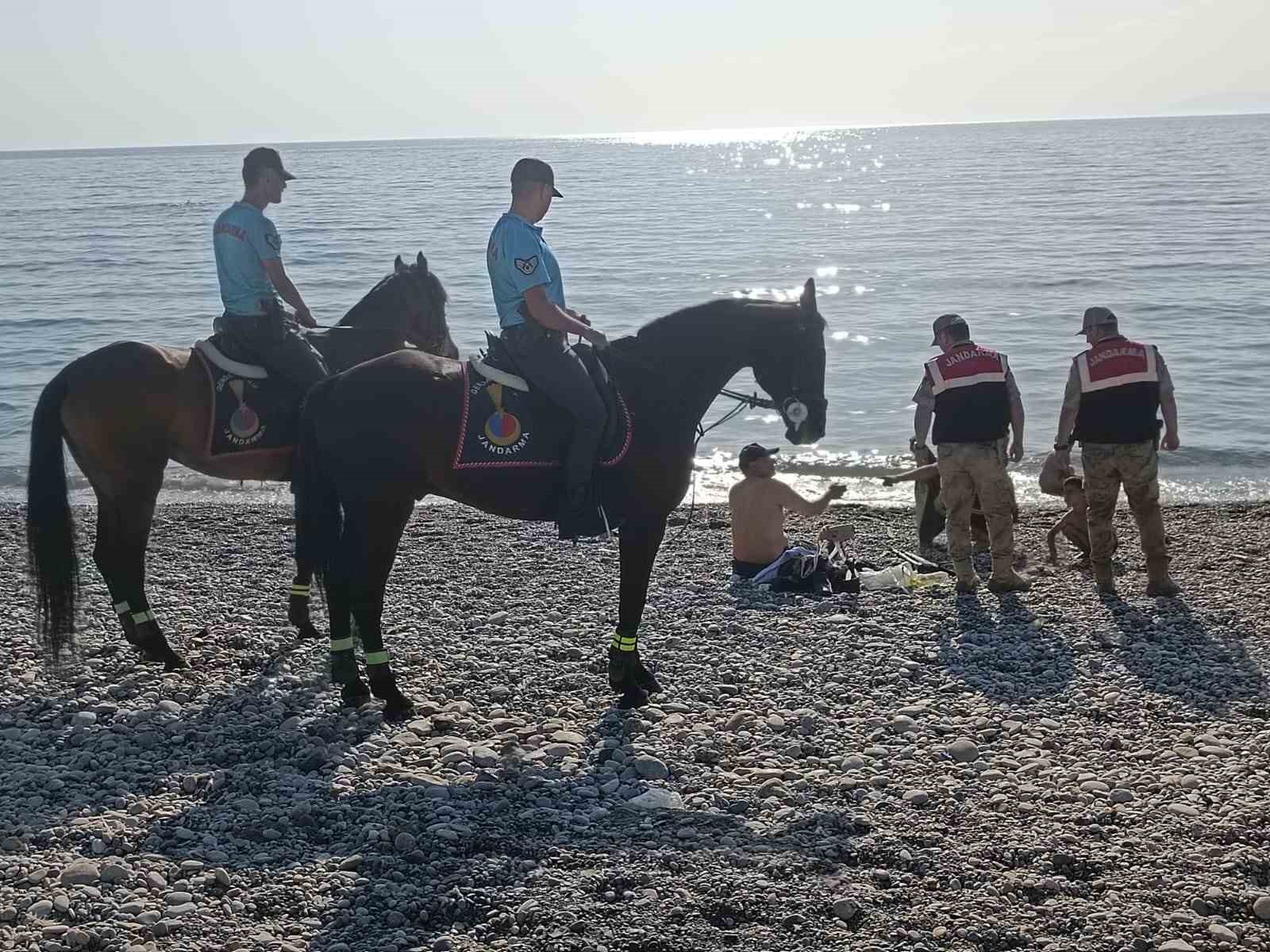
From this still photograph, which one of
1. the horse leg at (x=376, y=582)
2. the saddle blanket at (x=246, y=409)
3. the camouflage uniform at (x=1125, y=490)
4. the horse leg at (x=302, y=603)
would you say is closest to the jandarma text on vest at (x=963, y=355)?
Answer: the camouflage uniform at (x=1125, y=490)

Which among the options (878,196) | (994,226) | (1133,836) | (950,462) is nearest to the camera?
(1133,836)

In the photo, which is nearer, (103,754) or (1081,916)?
(1081,916)

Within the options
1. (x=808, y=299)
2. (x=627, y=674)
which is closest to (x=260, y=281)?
(x=627, y=674)

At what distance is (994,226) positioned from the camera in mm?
54938

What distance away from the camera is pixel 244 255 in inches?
348

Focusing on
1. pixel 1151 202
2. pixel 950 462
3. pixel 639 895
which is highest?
pixel 1151 202

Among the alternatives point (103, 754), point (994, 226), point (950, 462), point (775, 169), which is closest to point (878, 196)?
point (994, 226)

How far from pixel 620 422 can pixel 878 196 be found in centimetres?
7773

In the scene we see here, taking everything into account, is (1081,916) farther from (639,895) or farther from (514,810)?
(514,810)

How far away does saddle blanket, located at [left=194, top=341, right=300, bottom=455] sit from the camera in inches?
347

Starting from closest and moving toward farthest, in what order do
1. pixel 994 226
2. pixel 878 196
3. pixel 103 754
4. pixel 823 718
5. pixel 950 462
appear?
pixel 103 754 → pixel 823 718 → pixel 950 462 → pixel 994 226 → pixel 878 196

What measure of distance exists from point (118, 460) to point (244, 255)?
1.60 metres

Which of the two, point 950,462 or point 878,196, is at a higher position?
point 878,196

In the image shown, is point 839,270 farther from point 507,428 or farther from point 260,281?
point 507,428
